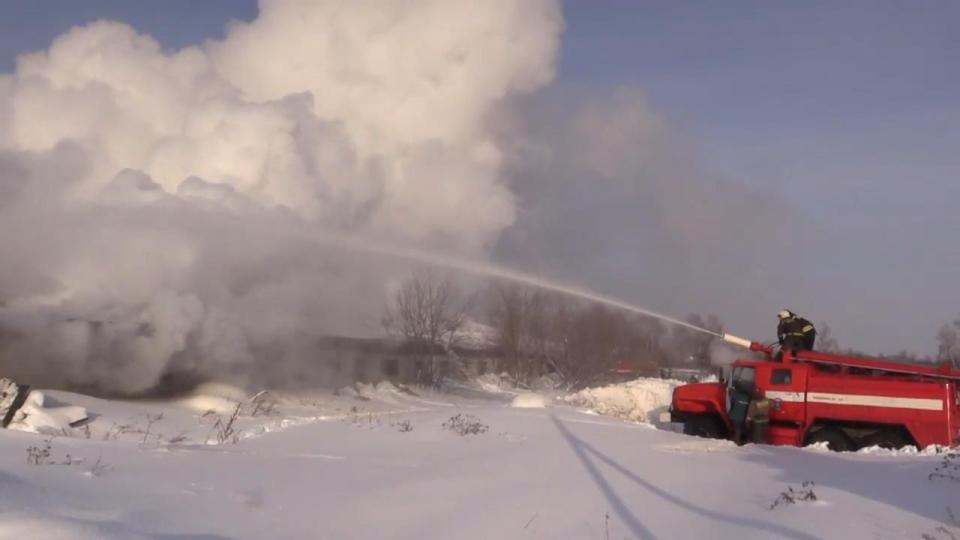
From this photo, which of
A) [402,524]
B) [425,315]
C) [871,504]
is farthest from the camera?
[425,315]

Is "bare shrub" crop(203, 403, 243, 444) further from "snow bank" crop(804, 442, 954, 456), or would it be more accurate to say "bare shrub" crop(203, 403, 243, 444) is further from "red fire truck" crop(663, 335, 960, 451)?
"snow bank" crop(804, 442, 954, 456)

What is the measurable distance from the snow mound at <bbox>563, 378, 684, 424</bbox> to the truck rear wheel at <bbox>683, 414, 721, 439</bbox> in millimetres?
9848

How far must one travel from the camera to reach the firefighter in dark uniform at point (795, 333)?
20.6 metres

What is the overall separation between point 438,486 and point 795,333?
38.8ft

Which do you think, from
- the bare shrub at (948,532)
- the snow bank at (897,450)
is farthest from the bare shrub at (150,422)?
the snow bank at (897,450)

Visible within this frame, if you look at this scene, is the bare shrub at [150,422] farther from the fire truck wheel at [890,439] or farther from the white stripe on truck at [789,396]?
the fire truck wheel at [890,439]

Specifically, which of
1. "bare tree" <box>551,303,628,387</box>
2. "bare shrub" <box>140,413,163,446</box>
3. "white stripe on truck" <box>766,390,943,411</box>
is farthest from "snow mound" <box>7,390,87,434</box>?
"bare tree" <box>551,303,628,387</box>

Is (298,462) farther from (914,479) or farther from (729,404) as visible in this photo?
(729,404)

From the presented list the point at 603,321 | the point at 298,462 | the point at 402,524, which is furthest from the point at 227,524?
the point at 603,321

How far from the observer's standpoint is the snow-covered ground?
8453 mm

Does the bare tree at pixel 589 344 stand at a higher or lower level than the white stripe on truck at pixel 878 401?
higher

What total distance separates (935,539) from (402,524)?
17.1 ft

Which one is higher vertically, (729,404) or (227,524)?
(729,404)

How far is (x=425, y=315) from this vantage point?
162 ft
